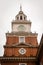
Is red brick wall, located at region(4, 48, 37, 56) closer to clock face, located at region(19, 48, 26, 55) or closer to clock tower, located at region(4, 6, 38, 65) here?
clock tower, located at region(4, 6, 38, 65)

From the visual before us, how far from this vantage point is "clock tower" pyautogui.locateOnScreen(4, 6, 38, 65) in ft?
122

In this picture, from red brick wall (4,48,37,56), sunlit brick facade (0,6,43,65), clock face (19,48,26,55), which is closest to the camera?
sunlit brick facade (0,6,43,65)

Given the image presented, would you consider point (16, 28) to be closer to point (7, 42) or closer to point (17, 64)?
point (7, 42)

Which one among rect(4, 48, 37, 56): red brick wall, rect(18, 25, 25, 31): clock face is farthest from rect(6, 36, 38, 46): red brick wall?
rect(18, 25, 25, 31): clock face

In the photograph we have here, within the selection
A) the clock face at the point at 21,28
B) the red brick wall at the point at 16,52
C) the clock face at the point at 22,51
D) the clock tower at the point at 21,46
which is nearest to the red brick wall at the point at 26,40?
the clock tower at the point at 21,46

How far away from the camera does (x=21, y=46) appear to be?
39312 millimetres

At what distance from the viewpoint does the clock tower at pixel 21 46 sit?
122 feet

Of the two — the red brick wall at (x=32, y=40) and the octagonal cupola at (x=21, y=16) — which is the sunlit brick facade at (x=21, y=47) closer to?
the red brick wall at (x=32, y=40)

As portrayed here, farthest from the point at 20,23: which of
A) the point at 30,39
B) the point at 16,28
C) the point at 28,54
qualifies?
the point at 28,54

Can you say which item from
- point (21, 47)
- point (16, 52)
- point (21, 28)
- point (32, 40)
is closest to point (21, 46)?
point (21, 47)

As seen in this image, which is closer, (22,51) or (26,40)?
(22,51)

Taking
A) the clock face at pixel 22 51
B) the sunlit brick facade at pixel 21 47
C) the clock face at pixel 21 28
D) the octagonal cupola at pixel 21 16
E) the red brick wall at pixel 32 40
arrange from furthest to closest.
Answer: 1. the octagonal cupola at pixel 21 16
2. the clock face at pixel 21 28
3. the red brick wall at pixel 32 40
4. the clock face at pixel 22 51
5. the sunlit brick facade at pixel 21 47

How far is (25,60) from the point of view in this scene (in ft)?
122

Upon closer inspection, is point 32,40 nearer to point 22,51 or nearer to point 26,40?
point 26,40
